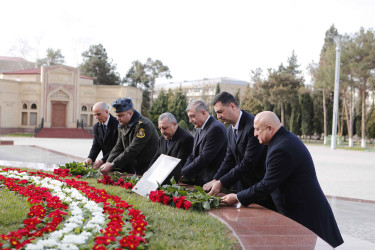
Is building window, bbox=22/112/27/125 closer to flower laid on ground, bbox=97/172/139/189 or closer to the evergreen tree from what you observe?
the evergreen tree

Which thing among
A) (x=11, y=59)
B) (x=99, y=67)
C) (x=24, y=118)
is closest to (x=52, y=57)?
(x=11, y=59)

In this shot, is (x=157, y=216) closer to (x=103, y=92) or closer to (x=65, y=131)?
(x=65, y=131)

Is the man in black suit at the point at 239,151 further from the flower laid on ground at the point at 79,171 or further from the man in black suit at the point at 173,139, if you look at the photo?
the flower laid on ground at the point at 79,171

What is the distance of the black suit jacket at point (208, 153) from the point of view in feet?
14.9

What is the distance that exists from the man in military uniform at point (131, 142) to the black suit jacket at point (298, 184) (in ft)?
7.79

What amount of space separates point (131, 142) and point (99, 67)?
157ft

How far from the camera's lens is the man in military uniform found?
5215 millimetres

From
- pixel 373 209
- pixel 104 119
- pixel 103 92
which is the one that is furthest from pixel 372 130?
pixel 104 119

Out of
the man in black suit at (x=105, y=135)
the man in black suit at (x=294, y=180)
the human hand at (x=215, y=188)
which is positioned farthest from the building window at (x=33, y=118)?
the man in black suit at (x=294, y=180)

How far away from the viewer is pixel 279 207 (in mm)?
3336

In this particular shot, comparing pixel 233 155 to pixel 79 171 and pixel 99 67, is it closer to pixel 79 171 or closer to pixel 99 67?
pixel 79 171

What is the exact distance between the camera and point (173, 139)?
502 centimetres

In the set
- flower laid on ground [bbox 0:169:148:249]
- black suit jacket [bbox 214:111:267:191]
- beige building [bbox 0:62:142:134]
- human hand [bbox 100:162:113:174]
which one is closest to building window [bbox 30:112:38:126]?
beige building [bbox 0:62:142:134]

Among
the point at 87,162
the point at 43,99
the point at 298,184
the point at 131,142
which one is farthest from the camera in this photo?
the point at 43,99
